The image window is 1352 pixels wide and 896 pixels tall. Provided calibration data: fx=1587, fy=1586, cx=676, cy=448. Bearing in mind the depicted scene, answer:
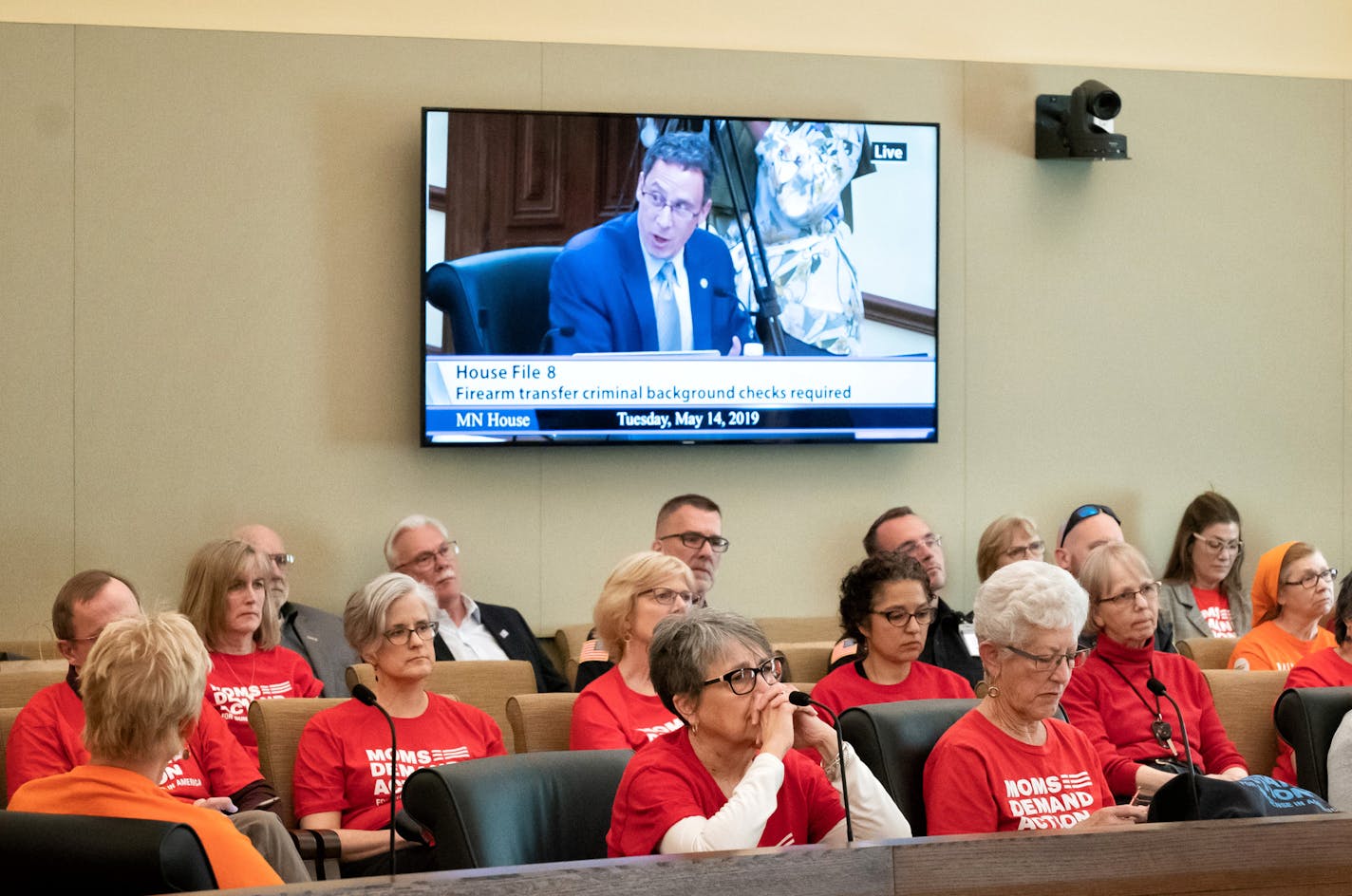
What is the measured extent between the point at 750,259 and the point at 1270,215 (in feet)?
7.17

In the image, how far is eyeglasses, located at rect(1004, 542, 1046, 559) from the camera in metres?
5.54

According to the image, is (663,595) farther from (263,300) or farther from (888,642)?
(263,300)

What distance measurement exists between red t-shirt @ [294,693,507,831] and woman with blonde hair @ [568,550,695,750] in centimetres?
28

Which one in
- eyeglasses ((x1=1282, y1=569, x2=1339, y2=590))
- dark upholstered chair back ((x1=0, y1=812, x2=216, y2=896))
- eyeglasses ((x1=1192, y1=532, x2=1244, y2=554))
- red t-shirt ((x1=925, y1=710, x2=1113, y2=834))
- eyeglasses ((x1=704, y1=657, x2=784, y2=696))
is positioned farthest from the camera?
eyeglasses ((x1=1192, y1=532, x2=1244, y2=554))

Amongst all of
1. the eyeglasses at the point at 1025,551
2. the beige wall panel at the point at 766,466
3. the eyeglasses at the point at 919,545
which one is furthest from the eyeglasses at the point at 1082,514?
the eyeglasses at the point at 919,545

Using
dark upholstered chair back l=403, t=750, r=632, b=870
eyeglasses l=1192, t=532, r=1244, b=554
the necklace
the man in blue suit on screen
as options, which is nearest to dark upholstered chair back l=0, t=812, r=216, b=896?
dark upholstered chair back l=403, t=750, r=632, b=870

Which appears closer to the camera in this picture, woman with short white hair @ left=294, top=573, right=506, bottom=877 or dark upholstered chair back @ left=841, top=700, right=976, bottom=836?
dark upholstered chair back @ left=841, top=700, right=976, bottom=836

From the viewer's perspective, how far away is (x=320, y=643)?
199 inches

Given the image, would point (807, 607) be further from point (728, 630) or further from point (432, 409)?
point (728, 630)

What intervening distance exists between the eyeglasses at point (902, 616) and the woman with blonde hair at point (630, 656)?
0.49 meters

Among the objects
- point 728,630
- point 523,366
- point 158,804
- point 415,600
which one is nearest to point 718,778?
point 728,630

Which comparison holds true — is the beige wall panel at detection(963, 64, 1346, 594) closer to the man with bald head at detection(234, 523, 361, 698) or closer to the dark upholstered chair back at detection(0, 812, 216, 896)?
the man with bald head at detection(234, 523, 361, 698)

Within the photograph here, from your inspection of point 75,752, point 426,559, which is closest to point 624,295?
point 426,559

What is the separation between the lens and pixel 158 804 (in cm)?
229
